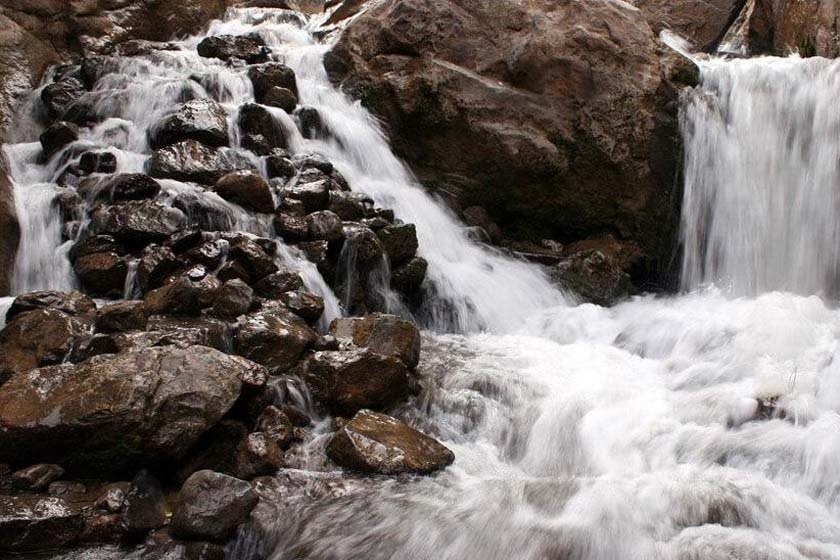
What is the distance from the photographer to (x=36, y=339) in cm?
482

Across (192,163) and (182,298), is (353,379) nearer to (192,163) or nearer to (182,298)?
(182,298)

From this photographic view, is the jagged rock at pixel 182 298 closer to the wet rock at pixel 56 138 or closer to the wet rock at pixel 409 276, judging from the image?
the wet rock at pixel 409 276

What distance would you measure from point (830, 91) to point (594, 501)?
7142 mm

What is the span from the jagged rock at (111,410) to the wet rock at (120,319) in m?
0.83

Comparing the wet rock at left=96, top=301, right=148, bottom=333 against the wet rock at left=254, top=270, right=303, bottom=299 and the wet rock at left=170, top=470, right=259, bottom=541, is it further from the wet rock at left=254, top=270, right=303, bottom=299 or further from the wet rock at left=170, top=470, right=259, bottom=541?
the wet rock at left=170, top=470, right=259, bottom=541

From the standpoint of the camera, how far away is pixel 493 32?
9.92 m

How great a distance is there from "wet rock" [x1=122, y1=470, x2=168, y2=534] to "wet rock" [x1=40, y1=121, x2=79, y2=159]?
5.56 metres

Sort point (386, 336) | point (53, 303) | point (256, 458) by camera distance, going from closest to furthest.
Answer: point (256, 458) < point (53, 303) < point (386, 336)

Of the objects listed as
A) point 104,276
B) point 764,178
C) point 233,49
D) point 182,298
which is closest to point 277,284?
point 182,298

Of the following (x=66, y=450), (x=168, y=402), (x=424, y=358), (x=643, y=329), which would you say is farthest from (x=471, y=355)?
(x=66, y=450)

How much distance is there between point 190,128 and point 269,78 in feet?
6.63

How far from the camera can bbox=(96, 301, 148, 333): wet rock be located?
5082mm

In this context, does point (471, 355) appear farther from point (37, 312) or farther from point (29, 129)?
point (29, 129)

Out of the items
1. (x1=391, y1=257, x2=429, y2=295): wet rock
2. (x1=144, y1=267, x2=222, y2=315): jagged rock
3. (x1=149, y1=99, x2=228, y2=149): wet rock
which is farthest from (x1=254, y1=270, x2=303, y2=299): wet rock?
(x1=149, y1=99, x2=228, y2=149): wet rock
